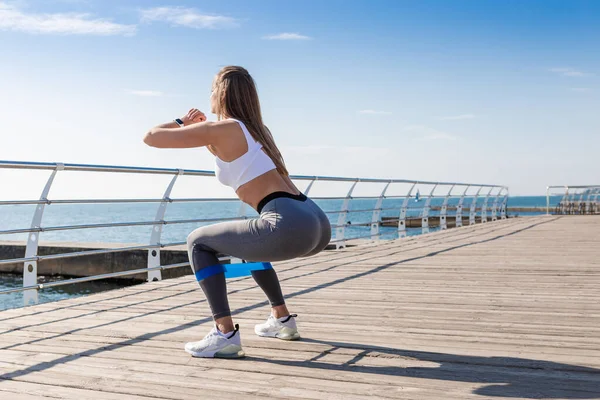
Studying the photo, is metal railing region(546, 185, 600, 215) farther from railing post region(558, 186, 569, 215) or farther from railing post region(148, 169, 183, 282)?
railing post region(148, 169, 183, 282)

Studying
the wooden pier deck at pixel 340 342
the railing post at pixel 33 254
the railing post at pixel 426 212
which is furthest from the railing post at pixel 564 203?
the railing post at pixel 33 254

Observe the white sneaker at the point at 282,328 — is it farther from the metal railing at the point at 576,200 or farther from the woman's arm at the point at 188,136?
the metal railing at the point at 576,200

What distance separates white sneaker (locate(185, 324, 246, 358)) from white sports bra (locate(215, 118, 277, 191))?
1.94 feet

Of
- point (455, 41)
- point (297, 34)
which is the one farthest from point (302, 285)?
point (455, 41)

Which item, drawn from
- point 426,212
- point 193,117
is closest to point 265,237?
point 193,117

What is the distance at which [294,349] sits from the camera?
8.90 feet

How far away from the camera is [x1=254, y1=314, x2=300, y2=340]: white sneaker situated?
9.41 ft

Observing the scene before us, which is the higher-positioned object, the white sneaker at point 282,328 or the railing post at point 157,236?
the railing post at point 157,236

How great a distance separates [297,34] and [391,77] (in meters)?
4.95

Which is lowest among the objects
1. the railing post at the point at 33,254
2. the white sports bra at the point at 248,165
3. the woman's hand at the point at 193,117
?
the railing post at the point at 33,254

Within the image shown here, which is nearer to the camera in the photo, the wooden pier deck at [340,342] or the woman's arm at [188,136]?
the wooden pier deck at [340,342]

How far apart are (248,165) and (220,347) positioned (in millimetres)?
712

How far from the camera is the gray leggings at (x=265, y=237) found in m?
2.46

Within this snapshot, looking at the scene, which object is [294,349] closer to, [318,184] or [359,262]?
[359,262]
